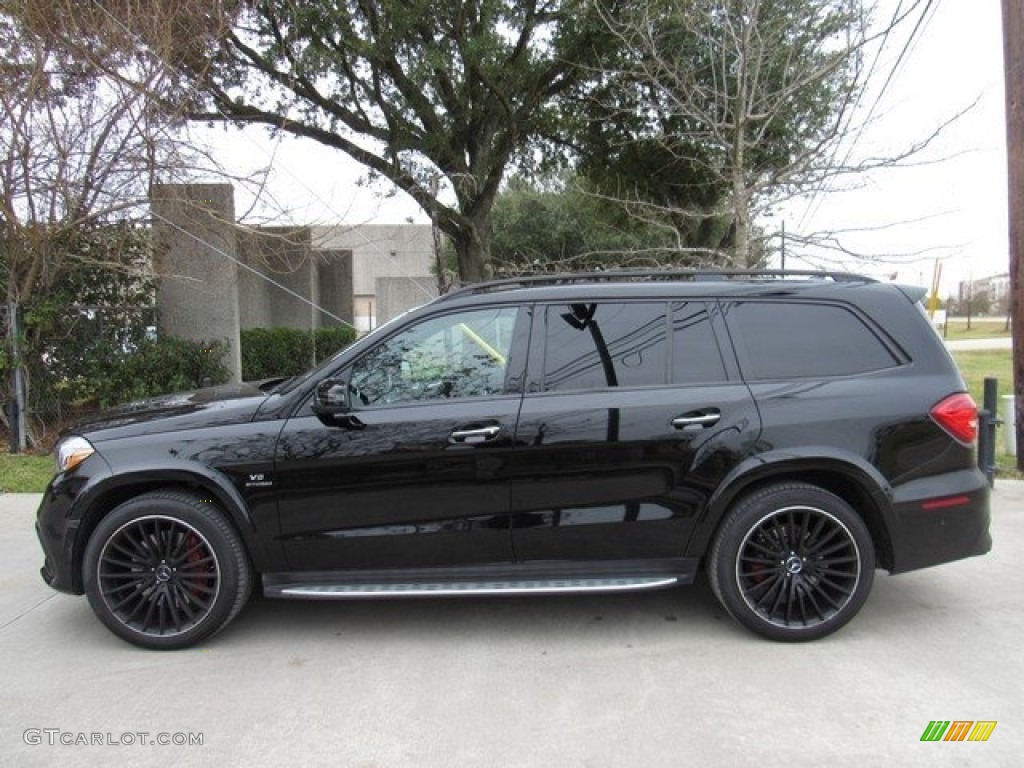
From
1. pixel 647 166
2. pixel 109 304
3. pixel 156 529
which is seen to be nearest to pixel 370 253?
pixel 647 166

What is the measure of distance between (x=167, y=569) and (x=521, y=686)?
187 centimetres

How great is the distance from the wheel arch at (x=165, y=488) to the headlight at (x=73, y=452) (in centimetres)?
19

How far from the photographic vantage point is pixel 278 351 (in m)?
13.5

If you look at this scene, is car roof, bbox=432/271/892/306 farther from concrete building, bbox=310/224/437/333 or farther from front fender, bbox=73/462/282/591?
concrete building, bbox=310/224/437/333

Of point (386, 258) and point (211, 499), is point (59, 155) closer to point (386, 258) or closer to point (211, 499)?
point (211, 499)

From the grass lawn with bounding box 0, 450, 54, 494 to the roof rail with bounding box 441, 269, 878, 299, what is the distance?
5.36 metres

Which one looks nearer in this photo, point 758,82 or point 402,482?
point 402,482

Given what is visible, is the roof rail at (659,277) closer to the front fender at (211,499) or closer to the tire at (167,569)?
the front fender at (211,499)

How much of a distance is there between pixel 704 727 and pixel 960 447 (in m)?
1.97

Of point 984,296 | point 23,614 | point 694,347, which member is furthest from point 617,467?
point 984,296

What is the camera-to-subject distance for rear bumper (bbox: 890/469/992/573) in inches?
146

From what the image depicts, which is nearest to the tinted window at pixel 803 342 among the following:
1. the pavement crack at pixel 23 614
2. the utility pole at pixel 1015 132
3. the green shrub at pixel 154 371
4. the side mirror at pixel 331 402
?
the side mirror at pixel 331 402

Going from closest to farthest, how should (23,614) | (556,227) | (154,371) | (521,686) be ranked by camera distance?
(521,686) < (23,614) < (154,371) < (556,227)

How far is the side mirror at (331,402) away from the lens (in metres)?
3.62
